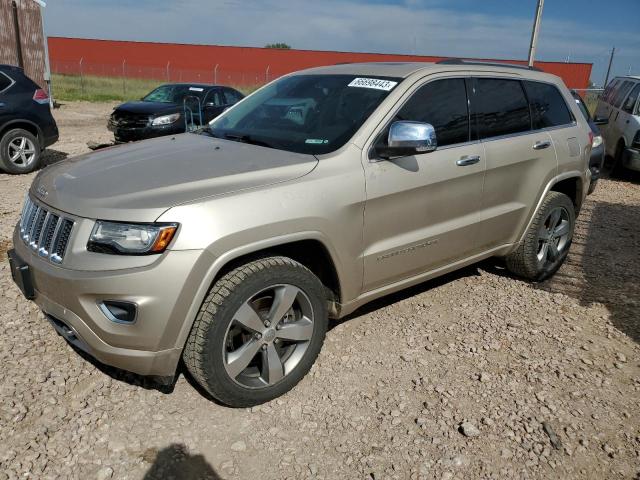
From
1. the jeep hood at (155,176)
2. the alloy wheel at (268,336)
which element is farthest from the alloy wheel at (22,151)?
the alloy wheel at (268,336)

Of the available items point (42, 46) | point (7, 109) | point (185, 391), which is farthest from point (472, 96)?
point (42, 46)

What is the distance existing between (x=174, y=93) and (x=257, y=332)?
1036cm

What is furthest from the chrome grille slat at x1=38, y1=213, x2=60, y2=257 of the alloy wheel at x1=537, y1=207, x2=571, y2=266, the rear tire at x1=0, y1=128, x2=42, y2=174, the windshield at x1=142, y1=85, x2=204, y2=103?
the windshield at x1=142, y1=85, x2=204, y2=103

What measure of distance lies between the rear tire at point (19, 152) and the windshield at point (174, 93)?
361 cm

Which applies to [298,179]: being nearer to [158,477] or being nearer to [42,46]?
[158,477]

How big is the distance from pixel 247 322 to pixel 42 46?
19777 mm

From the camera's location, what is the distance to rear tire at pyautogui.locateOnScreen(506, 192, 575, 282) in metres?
4.62

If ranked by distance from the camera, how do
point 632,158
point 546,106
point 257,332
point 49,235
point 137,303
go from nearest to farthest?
point 137,303
point 49,235
point 257,332
point 546,106
point 632,158

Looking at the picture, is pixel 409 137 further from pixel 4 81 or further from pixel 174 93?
pixel 174 93

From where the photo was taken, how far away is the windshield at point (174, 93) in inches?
471

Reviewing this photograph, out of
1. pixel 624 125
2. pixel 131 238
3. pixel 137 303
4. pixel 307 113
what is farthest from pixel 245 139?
pixel 624 125

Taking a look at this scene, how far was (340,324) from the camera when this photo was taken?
405 centimetres

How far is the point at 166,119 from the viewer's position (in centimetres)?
1079

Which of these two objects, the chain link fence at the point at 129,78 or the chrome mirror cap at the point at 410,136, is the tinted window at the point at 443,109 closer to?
the chrome mirror cap at the point at 410,136
